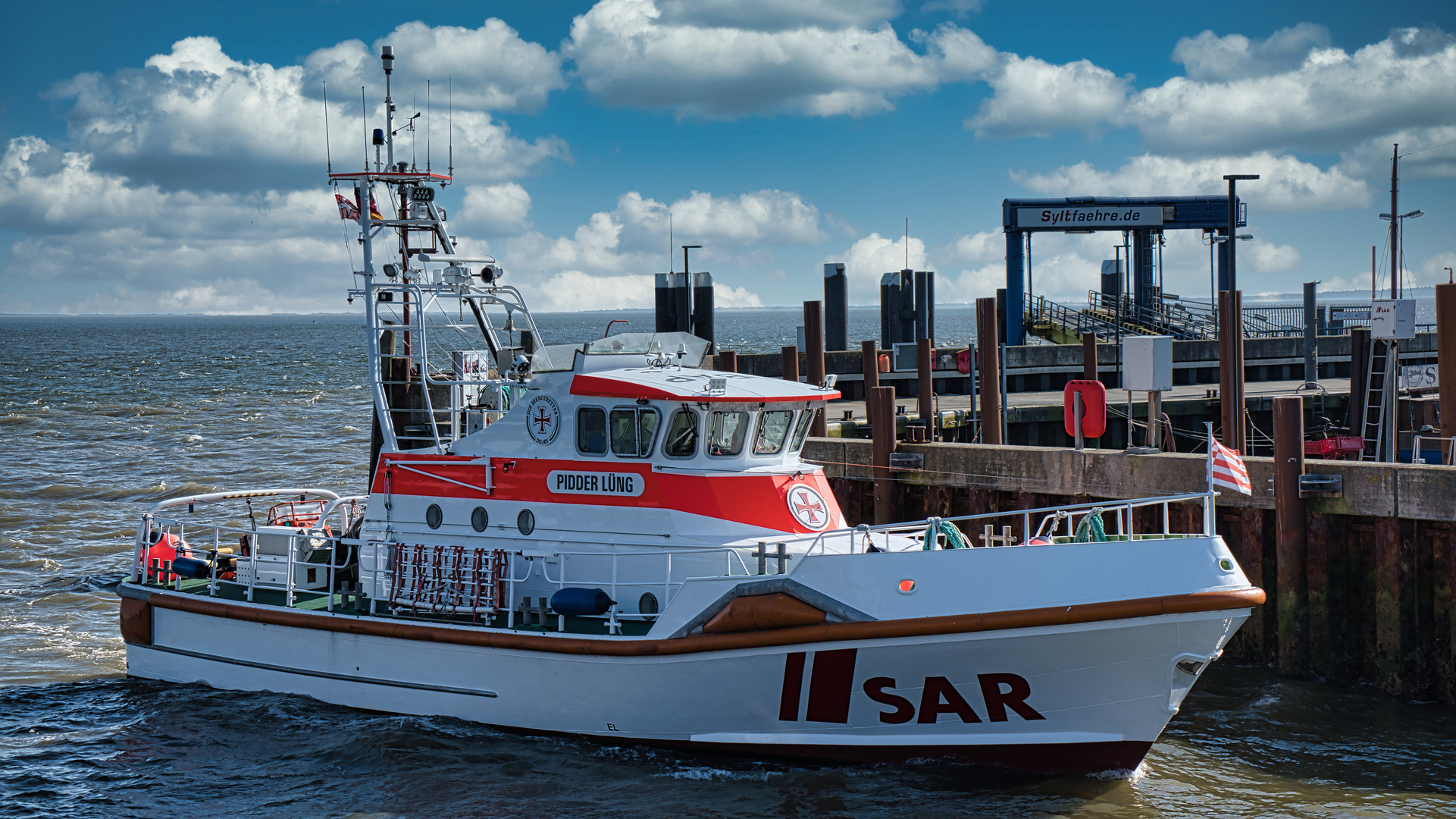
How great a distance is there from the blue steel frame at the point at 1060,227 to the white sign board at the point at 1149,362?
11.5m

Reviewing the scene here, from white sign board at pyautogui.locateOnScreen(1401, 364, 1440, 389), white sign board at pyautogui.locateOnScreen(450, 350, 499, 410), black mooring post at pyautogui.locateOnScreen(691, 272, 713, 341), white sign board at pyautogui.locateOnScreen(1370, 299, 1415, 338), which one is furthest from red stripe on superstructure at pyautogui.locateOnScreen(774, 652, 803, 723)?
black mooring post at pyautogui.locateOnScreen(691, 272, 713, 341)

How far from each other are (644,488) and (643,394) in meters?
0.82

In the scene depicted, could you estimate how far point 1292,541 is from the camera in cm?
1092

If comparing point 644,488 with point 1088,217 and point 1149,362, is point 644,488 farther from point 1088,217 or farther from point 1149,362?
point 1088,217

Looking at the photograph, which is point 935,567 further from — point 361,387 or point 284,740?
point 361,387

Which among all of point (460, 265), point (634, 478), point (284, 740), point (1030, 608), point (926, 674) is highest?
point (460, 265)

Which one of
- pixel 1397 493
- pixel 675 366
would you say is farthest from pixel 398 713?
pixel 1397 493

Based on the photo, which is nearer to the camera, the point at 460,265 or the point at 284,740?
the point at 284,740

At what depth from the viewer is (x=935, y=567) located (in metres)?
8.23

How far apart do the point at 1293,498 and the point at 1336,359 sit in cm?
1928

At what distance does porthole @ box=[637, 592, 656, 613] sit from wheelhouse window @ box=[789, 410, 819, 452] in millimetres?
1779

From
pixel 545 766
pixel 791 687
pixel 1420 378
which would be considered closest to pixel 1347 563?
pixel 791 687

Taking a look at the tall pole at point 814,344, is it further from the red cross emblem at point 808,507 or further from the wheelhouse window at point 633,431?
the wheelhouse window at point 633,431

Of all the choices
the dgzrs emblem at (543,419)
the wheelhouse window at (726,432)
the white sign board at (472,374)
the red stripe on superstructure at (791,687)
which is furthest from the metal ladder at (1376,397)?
the white sign board at (472,374)
